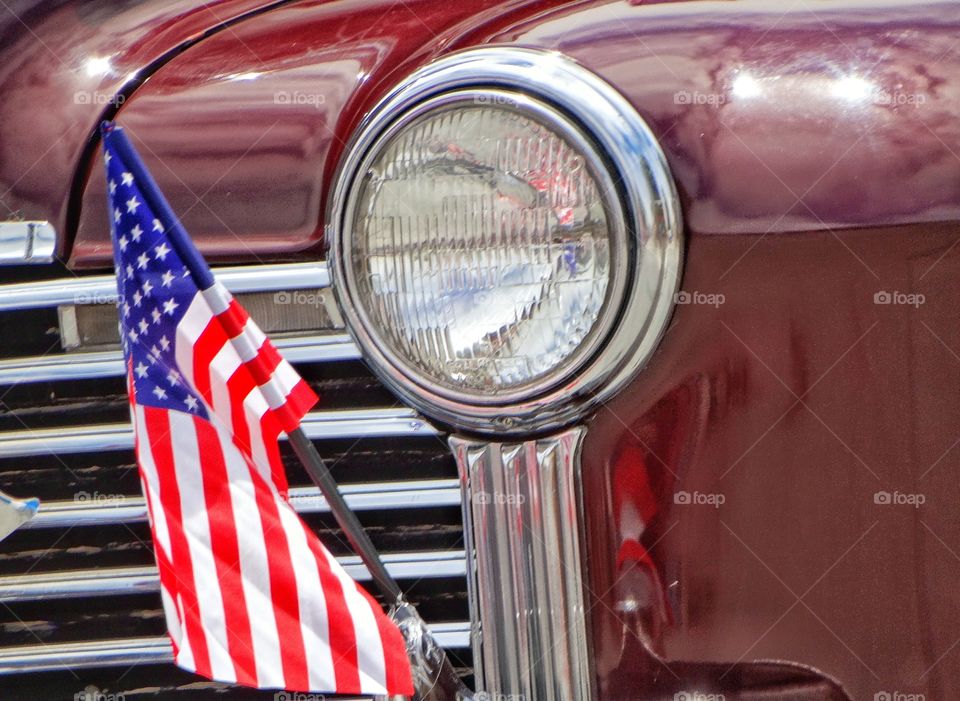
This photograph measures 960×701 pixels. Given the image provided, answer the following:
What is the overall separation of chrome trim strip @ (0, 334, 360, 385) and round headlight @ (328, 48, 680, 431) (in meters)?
0.13

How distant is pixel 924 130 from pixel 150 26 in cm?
109

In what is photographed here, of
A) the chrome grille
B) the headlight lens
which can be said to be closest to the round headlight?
the headlight lens

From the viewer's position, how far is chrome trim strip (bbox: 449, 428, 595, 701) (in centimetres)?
137

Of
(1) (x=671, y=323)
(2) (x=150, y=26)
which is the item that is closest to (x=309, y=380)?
(1) (x=671, y=323)

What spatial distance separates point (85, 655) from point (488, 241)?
0.83 m

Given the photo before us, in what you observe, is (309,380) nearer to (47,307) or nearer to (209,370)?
(209,370)

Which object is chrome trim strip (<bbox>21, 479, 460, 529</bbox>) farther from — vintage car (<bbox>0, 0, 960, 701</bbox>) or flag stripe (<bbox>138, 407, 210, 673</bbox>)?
flag stripe (<bbox>138, 407, 210, 673</bbox>)

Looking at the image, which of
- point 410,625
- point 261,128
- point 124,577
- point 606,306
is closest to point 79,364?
point 124,577

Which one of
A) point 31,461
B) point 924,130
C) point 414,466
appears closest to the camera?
point 924,130

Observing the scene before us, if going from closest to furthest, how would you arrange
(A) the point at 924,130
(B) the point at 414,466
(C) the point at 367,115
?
1. (A) the point at 924,130
2. (C) the point at 367,115
3. (B) the point at 414,466

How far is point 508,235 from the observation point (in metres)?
1.27

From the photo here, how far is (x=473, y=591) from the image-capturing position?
4.64 ft

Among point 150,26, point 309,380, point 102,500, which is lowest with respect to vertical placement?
point 102,500

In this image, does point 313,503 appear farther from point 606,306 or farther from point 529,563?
point 606,306
